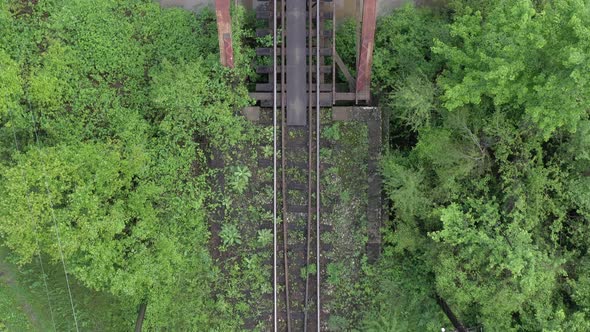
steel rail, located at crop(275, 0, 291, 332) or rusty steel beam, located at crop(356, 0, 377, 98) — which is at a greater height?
rusty steel beam, located at crop(356, 0, 377, 98)

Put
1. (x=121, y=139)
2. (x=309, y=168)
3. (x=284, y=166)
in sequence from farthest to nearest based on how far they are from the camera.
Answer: (x=121, y=139) < (x=284, y=166) < (x=309, y=168)

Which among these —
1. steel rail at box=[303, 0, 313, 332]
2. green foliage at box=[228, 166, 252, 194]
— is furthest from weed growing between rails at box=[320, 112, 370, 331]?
green foliage at box=[228, 166, 252, 194]

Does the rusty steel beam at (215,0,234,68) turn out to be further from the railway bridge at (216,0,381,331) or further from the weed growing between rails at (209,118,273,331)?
the weed growing between rails at (209,118,273,331)

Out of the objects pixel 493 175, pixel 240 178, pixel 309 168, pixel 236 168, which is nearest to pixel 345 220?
pixel 309 168

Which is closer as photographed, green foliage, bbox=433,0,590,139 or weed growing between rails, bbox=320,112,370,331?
green foliage, bbox=433,0,590,139

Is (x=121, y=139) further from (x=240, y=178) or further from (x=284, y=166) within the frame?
(x=284, y=166)

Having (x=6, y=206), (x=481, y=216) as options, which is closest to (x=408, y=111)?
(x=481, y=216)

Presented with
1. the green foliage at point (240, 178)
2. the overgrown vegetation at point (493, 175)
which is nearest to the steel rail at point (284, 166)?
the green foliage at point (240, 178)

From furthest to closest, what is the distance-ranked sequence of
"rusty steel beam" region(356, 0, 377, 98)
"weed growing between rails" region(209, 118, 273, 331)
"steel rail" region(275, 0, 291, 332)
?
1. "weed growing between rails" region(209, 118, 273, 331)
2. "steel rail" region(275, 0, 291, 332)
3. "rusty steel beam" region(356, 0, 377, 98)
